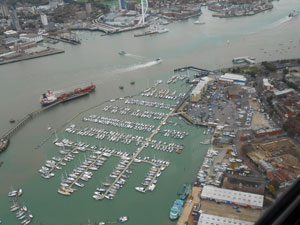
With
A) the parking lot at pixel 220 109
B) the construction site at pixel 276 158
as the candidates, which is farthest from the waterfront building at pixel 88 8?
the construction site at pixel 276 158

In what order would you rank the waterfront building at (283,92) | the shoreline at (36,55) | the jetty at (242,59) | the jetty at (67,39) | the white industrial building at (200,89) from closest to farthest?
the waterfront building at (283,92) < the white industrial building at (200,89) < the jetty at (242,59) < the shoreline at (36,55) < the jetty at (67,39)

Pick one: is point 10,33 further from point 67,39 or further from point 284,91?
point 284,91

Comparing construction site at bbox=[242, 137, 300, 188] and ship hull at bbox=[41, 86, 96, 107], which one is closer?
construction site at bbox=[242, 137, 300, 188]

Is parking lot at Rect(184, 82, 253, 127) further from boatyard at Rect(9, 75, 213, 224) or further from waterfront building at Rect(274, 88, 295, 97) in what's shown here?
waterfront building at Rect(274, 88, 295, 97)

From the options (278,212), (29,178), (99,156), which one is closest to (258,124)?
(99,156)

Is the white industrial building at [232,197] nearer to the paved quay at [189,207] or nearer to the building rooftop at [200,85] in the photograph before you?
the paved quay at [189,207]

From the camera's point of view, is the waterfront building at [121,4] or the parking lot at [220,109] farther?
the waterfront building at [121,4]

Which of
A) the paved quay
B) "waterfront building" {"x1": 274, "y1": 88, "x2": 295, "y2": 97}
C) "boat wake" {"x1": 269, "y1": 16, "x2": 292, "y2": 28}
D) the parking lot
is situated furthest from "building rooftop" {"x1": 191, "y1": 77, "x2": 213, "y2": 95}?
"boat wake" {"x1": 269, "y1": 16, "x2": 292, "y2": 28}
